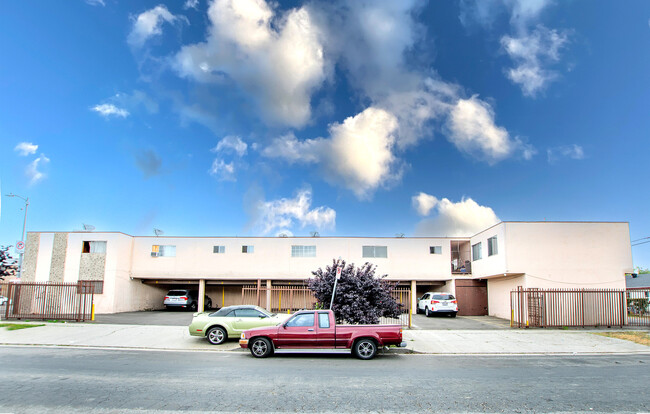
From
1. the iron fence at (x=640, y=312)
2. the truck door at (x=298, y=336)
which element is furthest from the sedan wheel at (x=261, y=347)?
the iron fence at (x=640, y=312)

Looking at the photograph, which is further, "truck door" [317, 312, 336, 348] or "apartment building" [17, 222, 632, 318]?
"apartment building" [17, 222, 632, 318]

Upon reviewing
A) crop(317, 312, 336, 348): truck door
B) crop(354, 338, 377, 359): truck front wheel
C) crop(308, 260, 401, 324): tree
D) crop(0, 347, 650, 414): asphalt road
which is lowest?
crop(0, 347, 650, 414): asphalt road

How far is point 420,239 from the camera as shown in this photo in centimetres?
3050

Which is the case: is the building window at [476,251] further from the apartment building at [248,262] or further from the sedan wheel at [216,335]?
the sedan wheel at [216,335]

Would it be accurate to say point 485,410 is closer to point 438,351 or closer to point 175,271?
point 438,351

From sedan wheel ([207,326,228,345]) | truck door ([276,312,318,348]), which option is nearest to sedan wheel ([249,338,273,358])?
truck door ([276,312,318,348])

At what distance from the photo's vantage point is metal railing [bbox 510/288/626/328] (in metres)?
21.2

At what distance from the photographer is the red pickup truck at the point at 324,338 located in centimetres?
1230

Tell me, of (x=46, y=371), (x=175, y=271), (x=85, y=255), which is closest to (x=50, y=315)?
(x=85, y=255)

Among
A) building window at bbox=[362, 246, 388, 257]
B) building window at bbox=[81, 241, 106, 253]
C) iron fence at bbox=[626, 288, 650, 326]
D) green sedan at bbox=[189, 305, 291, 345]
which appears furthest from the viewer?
building window at bbox=[362, 246, 388, 257]

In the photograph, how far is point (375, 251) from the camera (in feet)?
100

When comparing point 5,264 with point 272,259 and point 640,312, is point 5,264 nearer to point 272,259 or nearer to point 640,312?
point 272,259

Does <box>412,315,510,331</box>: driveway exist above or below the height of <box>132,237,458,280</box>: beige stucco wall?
below

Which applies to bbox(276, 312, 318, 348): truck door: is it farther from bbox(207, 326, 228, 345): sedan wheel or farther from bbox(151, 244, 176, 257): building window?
bbox(151, 244, 176, 257): building window
